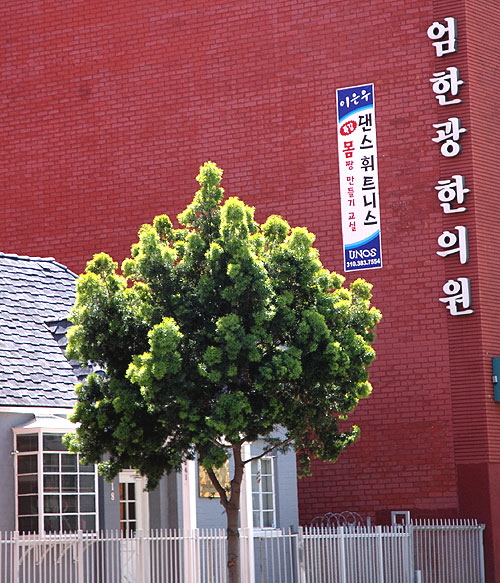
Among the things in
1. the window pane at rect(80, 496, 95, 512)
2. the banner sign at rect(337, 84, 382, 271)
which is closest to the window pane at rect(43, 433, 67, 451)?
the window pane at rect(80, 496, 95, 512)

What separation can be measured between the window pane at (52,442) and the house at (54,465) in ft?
0.05

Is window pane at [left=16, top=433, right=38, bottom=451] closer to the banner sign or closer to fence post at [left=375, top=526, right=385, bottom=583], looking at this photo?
fence post at [left=375, top=526, right=385, bottom=583]

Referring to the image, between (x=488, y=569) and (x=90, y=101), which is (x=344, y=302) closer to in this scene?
(x=488, y=569)

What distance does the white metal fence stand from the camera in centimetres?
1677

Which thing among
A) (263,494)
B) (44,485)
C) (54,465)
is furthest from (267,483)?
(44,485)

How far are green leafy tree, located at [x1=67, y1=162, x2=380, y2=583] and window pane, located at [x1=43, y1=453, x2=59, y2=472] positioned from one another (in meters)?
1.71

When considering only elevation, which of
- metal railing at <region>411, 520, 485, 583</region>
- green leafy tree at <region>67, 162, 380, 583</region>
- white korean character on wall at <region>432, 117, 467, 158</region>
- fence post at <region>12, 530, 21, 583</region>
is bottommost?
metal railing at <region>411, 520, 485, 583</region>

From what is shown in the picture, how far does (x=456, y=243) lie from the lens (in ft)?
78.3

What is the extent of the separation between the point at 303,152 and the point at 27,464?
1050 cm

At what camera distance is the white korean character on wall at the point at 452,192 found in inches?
940

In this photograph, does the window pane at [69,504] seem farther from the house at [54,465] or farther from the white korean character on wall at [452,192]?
the white korean character on wall at [452,192]

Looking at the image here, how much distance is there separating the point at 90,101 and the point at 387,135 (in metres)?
7.26

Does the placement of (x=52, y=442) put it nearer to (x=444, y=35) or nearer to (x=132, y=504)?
(x=132, y=504)

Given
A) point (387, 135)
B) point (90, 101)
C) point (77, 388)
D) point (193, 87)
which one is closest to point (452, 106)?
point (387, 135)
